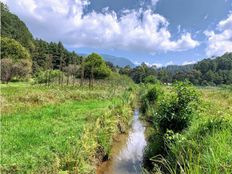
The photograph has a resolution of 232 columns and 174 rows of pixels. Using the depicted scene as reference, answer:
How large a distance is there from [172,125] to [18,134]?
17.1 ft

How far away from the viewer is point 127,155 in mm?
11531

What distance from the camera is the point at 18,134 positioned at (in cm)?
883

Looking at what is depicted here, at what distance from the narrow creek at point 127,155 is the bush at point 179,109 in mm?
1719

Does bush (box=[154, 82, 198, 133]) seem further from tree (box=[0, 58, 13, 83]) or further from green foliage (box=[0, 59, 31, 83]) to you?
green foliage (box=[0, 59, 31, 83])

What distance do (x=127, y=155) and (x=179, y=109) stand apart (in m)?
3.10

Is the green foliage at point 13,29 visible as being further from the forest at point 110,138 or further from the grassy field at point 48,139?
the grassy field at point 48,139

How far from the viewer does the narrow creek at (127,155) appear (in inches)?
382

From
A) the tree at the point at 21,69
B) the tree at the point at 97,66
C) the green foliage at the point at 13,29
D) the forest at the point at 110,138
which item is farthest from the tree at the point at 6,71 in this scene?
the green foliage at the point at 13,29

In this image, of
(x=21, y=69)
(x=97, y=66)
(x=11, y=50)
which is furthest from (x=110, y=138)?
(x=97, y=66)

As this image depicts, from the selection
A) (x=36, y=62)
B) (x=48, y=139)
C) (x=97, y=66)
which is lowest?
(x=48, y=139)

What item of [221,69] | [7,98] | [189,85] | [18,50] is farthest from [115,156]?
[221,69]

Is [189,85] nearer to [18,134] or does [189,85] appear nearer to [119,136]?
[119,136]

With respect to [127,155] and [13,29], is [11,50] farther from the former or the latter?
[127,155]

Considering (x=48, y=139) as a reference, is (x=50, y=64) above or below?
above
